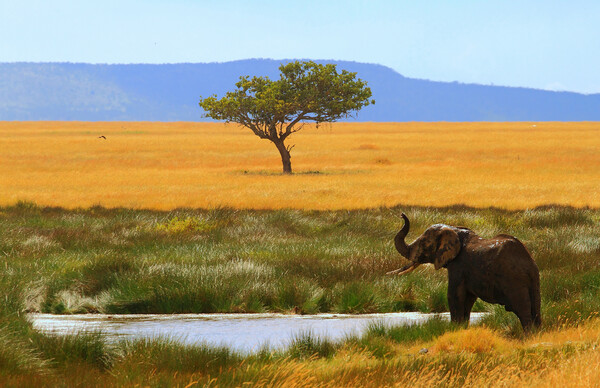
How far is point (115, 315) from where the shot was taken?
13.1 meters

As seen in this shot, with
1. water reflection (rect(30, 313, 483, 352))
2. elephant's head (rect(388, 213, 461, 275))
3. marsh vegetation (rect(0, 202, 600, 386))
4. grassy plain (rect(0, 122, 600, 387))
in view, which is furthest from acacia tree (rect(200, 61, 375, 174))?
elephant's head (rect(388, 213, 461, 275))

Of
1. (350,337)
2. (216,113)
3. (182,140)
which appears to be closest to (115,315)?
(350,337)

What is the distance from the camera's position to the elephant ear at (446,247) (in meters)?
9.71

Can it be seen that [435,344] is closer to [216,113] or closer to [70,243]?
[70,243]

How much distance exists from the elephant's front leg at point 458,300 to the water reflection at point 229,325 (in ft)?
3.08

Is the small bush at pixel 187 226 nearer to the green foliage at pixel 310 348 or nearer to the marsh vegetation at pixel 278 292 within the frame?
the marsh vegetation at pixel 278 292

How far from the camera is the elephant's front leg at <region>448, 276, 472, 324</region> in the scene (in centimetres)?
979

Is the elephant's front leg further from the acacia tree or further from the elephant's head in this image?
the acacia tree

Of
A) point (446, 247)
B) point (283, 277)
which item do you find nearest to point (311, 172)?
point (283, 277)

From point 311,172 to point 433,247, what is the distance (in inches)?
1941

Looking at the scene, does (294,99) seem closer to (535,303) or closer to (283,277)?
(283,277)

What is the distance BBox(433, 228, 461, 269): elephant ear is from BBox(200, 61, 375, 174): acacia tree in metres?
46.8

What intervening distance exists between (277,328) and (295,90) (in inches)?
1872

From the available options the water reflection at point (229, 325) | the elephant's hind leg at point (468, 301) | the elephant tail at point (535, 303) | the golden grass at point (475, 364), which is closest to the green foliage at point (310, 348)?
the golden grass at point (475, 364)
